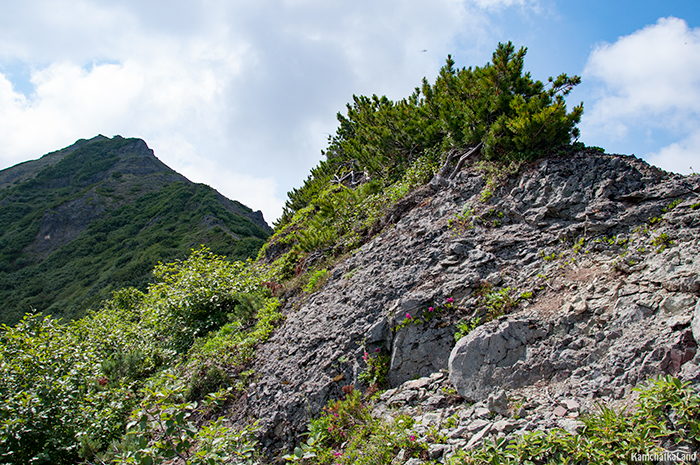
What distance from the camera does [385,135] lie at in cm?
1181

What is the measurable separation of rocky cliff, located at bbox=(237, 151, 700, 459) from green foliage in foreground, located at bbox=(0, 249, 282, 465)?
128 cm

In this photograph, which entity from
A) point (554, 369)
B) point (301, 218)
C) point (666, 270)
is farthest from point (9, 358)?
point (301, 218)

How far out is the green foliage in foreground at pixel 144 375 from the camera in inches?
146

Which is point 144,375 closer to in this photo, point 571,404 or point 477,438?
point 477,438

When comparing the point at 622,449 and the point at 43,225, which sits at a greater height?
the point at 43,225

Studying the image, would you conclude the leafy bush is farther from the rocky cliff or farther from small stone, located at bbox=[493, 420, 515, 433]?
small stone, located at bbox=[493, 420, 515, 433]

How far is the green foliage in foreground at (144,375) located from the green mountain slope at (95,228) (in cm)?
2388

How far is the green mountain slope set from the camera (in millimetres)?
47438

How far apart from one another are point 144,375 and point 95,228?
3117 inches

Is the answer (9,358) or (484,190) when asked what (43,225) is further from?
(484,190)

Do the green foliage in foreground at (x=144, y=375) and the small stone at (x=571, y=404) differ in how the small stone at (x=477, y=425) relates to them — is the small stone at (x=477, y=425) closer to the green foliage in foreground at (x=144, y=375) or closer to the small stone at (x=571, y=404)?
the small stone at (x=571, y=404)

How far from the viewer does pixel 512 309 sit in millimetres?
5047

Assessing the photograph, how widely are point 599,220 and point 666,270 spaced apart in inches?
61.3

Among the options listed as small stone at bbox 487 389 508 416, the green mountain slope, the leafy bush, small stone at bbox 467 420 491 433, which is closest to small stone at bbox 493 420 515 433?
small stone at bbox 467 420 491 433
